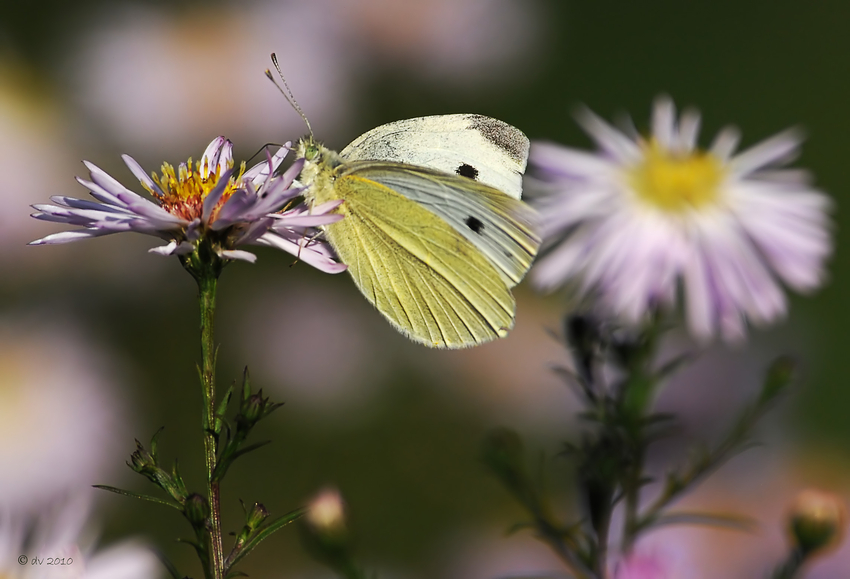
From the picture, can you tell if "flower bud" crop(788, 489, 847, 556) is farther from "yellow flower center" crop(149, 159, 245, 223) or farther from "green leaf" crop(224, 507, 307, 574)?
"yellow flower center" crop(149, 159, 245, 223)

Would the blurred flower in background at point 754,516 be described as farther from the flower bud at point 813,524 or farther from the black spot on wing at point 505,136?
the black spot on wing at point 505,136

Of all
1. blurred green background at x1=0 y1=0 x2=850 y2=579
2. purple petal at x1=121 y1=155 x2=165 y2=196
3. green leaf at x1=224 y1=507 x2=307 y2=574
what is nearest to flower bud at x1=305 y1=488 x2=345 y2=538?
green leaf at x1=224 y1=507 x2=307 y2=574

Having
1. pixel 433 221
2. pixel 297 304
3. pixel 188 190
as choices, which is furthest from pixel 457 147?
pixel 297 304

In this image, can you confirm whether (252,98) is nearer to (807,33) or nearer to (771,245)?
(771,245)

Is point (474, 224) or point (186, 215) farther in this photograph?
point (474, 224)

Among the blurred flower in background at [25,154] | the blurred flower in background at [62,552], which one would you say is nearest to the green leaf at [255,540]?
the blurred flower in background at [62,552]

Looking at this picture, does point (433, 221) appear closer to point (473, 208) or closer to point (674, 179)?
point (473, 208)
